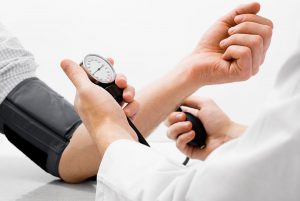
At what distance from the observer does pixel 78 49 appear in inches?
104

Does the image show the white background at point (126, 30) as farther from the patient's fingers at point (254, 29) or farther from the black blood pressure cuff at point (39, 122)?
the patient's fingers at point (254, 29)

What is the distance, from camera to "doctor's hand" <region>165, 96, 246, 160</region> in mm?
1303

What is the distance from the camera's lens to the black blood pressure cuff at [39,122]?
4.38 feet

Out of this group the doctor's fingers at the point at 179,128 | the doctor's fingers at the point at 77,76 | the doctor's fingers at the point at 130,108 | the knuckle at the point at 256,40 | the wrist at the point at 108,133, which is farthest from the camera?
the doctor's fingers at the point at 179,128

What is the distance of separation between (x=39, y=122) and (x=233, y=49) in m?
0.52

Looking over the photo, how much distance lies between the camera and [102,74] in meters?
1.08

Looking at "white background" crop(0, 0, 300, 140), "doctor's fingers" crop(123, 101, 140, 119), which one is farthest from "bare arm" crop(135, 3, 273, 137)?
"white background" crop(0, 0, 300, 140)

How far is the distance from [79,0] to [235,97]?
948mm

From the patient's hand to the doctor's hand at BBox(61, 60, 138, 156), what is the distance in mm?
374

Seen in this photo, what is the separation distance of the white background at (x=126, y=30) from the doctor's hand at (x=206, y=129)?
1.28 metres

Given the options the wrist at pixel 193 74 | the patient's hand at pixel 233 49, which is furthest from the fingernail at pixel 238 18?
the wrist at pixel 193 74

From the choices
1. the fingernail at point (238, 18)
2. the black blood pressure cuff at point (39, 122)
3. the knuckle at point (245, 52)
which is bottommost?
the black blood pressure cuff at point (39, 122)

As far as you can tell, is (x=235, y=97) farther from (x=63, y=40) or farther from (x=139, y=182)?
(x=139, y=182)

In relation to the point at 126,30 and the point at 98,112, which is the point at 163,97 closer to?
the point at 98,112
